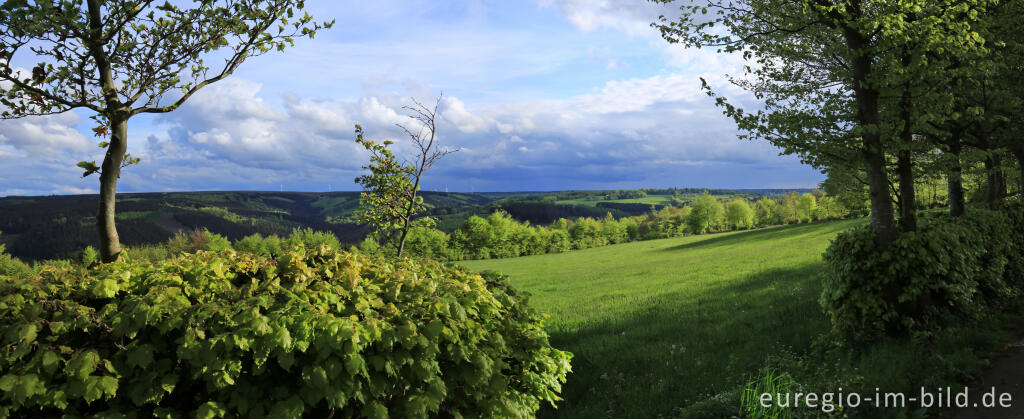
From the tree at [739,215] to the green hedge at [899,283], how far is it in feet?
307

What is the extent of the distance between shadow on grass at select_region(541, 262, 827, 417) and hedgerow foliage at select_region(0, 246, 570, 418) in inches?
162

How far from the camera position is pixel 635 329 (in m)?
11.9

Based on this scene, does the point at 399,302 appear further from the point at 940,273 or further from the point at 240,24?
the point at 940,273

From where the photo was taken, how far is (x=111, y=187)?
5633 mm

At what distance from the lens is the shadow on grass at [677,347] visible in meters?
8.02

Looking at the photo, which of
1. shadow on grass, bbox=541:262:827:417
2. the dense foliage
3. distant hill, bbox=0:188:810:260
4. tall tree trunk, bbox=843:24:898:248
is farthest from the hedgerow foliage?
distant hill, bbox=0:188:810:260

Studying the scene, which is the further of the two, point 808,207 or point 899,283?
point 808,207

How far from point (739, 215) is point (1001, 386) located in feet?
321

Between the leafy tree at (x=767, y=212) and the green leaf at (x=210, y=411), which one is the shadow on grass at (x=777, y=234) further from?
the green leaf at (x=210, y=411)

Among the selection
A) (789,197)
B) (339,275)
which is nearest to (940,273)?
(339,275)

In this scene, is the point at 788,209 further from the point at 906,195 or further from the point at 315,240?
the point at 906,195

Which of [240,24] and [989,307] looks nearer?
[240,24]

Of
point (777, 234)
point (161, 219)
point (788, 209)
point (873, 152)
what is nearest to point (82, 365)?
point (873, 152)

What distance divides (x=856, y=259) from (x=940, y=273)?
1401mm
